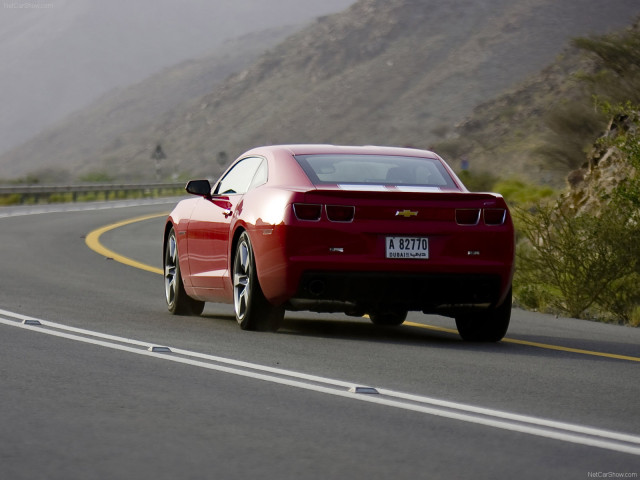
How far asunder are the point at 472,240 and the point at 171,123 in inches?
5475

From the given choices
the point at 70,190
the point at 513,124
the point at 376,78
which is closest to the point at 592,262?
the point at 70,190

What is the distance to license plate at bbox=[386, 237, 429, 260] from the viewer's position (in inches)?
380

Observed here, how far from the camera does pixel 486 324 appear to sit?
10.4 metres

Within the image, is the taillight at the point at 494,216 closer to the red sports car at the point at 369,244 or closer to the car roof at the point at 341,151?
the red sports car at the point at 369,244

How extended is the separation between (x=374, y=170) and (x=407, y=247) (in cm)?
101

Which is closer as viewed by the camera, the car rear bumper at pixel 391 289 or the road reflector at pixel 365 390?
the road reflector at pixel 365 390

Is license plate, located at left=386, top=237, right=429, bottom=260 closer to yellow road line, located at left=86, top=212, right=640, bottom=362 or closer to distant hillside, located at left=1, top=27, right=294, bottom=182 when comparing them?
yellow road line, located at left=86, top=212, right=640, bottom=362

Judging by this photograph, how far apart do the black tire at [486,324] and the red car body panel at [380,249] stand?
9.2 inches

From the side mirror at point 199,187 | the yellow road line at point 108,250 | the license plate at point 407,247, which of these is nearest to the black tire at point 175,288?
the side mirror at point 199,187

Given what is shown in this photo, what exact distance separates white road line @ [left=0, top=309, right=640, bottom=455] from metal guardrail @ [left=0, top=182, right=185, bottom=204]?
4266 centimetres

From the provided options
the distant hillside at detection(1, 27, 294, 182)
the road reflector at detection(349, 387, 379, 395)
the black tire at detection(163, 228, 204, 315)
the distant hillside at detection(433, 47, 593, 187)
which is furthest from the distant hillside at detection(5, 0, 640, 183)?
the road reflector at detection(349, 387, 379, 395)

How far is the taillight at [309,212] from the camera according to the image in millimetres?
9672

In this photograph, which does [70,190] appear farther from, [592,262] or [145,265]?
[592,262]

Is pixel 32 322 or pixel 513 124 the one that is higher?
pixel 32 322
